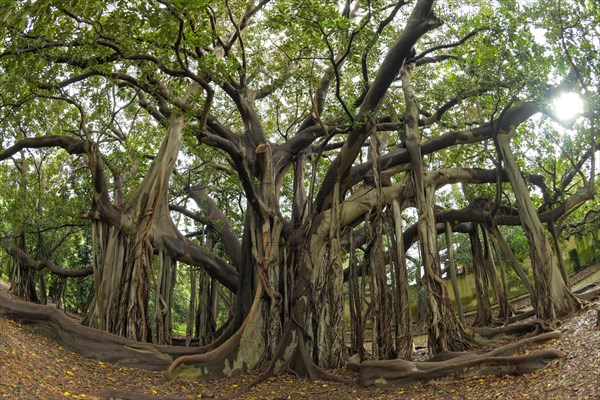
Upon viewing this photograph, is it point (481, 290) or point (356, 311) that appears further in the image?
point (481, 290)

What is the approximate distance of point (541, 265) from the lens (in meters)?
6.72

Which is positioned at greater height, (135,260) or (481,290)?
(135,260)

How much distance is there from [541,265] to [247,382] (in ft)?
13.2

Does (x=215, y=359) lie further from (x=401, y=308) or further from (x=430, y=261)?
(x=430, y=261)

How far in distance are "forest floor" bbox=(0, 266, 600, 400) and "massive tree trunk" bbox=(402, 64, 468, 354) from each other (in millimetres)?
942

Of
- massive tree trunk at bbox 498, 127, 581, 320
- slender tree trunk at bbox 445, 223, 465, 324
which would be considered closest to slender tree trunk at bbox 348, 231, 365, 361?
slender tree trunk at bbox 445, 223, 465, 324

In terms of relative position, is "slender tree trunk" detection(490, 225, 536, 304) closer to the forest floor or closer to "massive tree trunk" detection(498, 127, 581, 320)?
"massive tree trunk" detection(498, 127, 581, 320)

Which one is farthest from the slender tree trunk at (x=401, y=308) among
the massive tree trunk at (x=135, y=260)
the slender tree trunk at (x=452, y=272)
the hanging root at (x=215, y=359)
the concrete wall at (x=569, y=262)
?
the concrete wall at (x=569, y=262)

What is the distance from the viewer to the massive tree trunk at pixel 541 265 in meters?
6.49

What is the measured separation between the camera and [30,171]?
12719 mm

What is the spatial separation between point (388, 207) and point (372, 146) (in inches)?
36.6

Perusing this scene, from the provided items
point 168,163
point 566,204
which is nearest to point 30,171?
point 168,163

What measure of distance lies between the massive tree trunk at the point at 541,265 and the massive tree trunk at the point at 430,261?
3.57ft

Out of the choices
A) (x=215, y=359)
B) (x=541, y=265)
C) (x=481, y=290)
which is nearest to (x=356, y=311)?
(x=215, y=359)
